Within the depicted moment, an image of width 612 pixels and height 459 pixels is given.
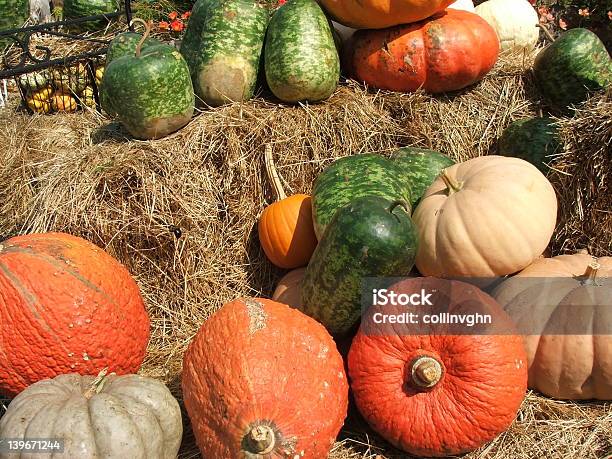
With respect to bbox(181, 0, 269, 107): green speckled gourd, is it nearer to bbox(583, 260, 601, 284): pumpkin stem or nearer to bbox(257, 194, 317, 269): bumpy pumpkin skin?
bbox(257, 194, 317, 269): bumpy pumpkin skin

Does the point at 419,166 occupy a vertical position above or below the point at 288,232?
above

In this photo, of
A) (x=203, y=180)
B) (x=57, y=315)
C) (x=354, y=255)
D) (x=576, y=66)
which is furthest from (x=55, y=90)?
(x=576, y=66)

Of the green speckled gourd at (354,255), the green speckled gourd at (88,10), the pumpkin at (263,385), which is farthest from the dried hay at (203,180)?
the green speckled gourd at (88,10)

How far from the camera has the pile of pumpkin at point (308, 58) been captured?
10.8 ft

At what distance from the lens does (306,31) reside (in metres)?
3.43

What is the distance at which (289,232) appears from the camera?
3084mm

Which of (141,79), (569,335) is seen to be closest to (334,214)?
(569,335)

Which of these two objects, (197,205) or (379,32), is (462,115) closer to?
(379,32)

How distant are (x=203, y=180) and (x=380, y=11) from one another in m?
1.43

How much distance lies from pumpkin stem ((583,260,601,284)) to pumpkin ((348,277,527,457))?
1.41 ft

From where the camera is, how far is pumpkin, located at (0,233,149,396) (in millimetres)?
2404

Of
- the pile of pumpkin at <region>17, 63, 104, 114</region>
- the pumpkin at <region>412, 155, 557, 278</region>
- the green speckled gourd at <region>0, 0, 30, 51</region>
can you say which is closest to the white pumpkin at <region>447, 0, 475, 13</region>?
the pumpkin at <region>412, 155, 557, 278</region>

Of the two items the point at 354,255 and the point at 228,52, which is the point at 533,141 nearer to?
the point at 354,255

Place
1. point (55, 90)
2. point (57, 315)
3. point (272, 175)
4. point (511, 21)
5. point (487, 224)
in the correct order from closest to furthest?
point (57, 315) → point (487, 224) → point (272, 175) → point (511, 21) → point (55, 90)
